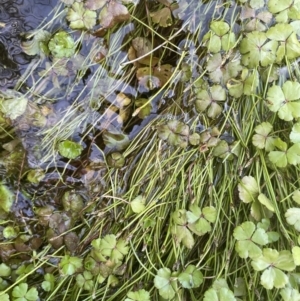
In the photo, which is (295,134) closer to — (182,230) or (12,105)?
(182,230)

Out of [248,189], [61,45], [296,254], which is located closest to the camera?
[296,254]

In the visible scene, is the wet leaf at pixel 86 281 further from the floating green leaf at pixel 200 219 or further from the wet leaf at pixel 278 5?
the wet leaf at pixel 278 5

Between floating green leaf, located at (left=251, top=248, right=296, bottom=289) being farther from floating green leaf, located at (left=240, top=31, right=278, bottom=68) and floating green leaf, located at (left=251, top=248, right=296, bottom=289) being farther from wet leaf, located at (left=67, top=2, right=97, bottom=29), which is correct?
wet leaf, located at (left=67, top=2, right=97, bottom=29)

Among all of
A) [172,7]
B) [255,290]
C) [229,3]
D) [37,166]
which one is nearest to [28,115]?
[37,166]

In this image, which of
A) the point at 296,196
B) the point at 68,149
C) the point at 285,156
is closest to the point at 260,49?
the point at 285,156

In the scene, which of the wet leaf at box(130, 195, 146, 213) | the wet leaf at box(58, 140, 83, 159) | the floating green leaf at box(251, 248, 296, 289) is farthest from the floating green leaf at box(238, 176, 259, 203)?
the wet leaf at box(58, 140, 83, 159)

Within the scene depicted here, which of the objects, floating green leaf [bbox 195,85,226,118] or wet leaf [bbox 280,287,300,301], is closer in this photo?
wet leaf [bbox 280,287,300,301]

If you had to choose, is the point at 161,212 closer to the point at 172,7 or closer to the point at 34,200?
the point at 34,200
